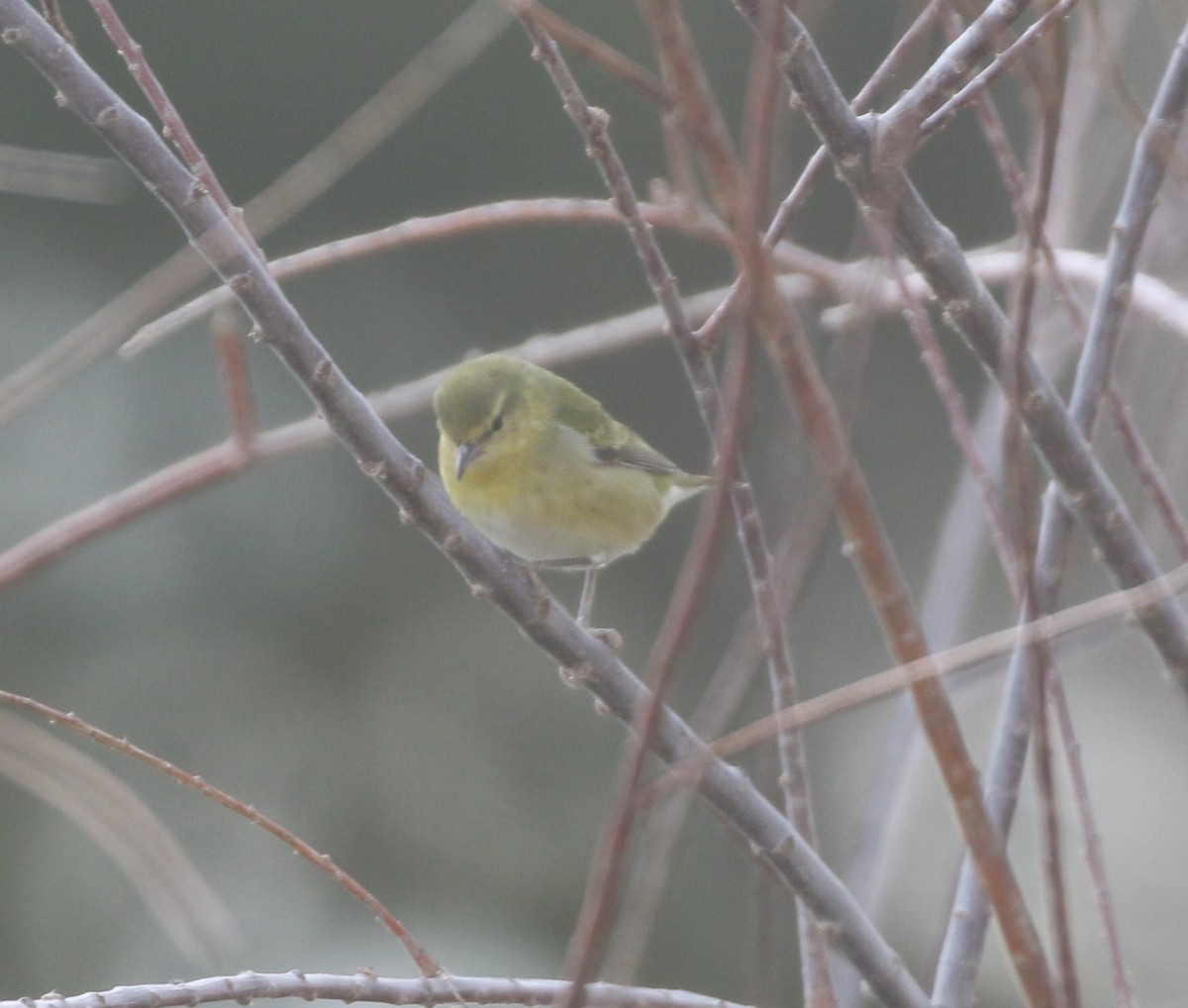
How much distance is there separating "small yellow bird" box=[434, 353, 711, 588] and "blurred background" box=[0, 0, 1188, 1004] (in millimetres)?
2333

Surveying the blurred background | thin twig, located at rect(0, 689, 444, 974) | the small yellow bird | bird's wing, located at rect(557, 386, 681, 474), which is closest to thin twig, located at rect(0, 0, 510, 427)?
thin twig, located at rect(0, 689, 444, 974)

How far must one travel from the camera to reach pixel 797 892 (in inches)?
48.7

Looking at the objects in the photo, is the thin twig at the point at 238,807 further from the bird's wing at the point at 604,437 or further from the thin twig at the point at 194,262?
the bird's wing at the point at 604,437

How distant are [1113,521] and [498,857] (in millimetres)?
4650

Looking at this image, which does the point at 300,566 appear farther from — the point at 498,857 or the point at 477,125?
the point at 477,125

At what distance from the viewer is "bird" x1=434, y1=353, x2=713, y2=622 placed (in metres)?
2.83

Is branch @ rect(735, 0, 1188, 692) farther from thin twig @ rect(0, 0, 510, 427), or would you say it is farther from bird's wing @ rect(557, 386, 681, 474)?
bird's wing @ rect(557, 386, 681, 474)

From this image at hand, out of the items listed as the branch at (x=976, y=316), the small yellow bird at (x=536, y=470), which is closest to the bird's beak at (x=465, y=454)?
the small yellow bird at (x=536, y=470)

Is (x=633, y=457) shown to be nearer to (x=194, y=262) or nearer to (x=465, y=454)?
(x=465, y=454)

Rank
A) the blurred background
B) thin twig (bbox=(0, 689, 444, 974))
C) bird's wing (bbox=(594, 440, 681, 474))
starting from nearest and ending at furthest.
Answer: thin twig (bbox=(0, 689, 444, 974))
bird's wing (bbox=(594, 440, 681, 474))
the blurred background

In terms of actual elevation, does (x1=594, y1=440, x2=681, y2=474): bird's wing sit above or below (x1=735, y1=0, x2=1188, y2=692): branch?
above

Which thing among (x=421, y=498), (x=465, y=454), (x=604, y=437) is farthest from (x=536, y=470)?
(x=421, y=498)

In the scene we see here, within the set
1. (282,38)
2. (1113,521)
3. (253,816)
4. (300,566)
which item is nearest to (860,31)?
(282,38)

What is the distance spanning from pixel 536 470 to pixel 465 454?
0.51ft
